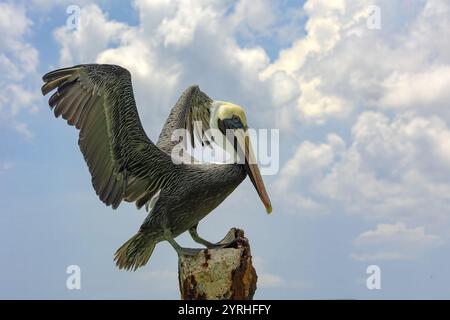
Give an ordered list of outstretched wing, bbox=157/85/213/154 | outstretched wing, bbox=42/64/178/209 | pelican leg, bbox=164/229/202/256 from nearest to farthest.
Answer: pelican leg, bbox=164/229/202/256 → outstretched wing, bbox=42/64/178/209 → outstretched wing, bbox=157/85/213/154

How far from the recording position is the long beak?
792cm

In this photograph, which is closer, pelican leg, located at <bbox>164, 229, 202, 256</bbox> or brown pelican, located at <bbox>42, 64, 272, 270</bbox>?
pelican leg, located at <bbox>164, 229, 202, 256</bbox>

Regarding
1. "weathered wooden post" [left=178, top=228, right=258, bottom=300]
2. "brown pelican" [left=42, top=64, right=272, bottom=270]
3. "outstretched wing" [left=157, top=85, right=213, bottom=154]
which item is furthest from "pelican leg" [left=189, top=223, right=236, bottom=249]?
"outstretched wing" [left=157, top=85, right=213, bottom=154]

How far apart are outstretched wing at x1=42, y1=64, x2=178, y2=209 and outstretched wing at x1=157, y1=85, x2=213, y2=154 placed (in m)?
1.77

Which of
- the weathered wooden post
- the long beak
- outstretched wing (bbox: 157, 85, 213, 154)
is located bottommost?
the weathered wooden post

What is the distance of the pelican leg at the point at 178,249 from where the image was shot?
25.0ft

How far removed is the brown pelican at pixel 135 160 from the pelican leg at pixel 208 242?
0.02 meters

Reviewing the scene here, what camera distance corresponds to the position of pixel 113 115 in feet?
26.5

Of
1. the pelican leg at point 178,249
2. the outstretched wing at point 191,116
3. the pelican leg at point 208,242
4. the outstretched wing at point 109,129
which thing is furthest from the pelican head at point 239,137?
the outstretched wing at point 191,116

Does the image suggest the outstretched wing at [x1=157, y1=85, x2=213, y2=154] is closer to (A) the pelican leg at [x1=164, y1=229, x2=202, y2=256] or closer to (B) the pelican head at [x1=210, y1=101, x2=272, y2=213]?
(B) the pelican head at [x1=210, y1=101, x2=272, y2=213]

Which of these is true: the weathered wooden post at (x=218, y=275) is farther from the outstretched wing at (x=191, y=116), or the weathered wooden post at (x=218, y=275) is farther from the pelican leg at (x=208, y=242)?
the outstretched wing at (x=191, y=116)
